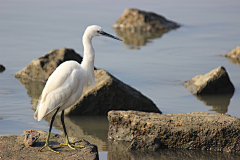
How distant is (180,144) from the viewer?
248 inches

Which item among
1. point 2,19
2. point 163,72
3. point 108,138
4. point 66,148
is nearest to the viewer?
point 66,148

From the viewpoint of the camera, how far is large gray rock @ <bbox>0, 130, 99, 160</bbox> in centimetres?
520

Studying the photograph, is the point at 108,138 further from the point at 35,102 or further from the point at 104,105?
the point at 35,102

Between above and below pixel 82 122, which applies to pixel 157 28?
above

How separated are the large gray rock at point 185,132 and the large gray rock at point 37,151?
103 cm

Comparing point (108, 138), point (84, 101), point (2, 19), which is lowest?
point (108, 138)

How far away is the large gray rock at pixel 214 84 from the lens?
9.41 metres

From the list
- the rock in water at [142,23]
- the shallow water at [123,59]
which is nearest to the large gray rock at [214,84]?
the shallow water at [123,59]

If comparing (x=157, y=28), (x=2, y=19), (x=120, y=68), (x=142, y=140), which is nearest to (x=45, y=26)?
(x=2, y=19)

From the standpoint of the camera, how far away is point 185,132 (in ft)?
20.4

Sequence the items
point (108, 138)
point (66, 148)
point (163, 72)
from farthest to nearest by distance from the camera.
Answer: point (163, 72) < point (108, 138) < point (66, 148)

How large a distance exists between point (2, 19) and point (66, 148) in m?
16.8

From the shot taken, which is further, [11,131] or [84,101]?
[84,101]

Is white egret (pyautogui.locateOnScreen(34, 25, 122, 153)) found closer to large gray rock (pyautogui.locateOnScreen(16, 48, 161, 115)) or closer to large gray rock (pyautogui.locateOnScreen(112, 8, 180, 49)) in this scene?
large gray rock (pyautogui.locateOnScreen(16, 48, 161, 115))
